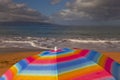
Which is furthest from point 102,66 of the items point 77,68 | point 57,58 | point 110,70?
point 57,58

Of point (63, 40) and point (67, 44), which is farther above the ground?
point (67, 44)

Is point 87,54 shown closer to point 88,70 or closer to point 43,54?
point 88,70

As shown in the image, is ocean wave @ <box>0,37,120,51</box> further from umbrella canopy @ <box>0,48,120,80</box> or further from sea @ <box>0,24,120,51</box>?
umbrella canopy @ <box>0,48,120,80</box>

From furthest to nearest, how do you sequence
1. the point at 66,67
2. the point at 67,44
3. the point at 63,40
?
the point at 63,40, the point at 67,44, the point at 66,67

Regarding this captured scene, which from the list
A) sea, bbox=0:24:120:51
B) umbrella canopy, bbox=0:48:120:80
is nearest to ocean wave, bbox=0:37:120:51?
sea, bbox=0:24:120:51

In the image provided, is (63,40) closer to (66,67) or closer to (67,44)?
(67,44)

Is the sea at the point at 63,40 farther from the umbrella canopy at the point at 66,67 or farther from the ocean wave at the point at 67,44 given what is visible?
the umbrella canopy at the point at 66,67

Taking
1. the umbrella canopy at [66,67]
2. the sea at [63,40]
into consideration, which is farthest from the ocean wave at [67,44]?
the umbrella canopy at [66,67]

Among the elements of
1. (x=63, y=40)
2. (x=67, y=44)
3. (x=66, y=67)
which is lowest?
(x=63, y=40)

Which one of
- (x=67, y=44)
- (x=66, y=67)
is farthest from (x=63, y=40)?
(x=66, y=67)
